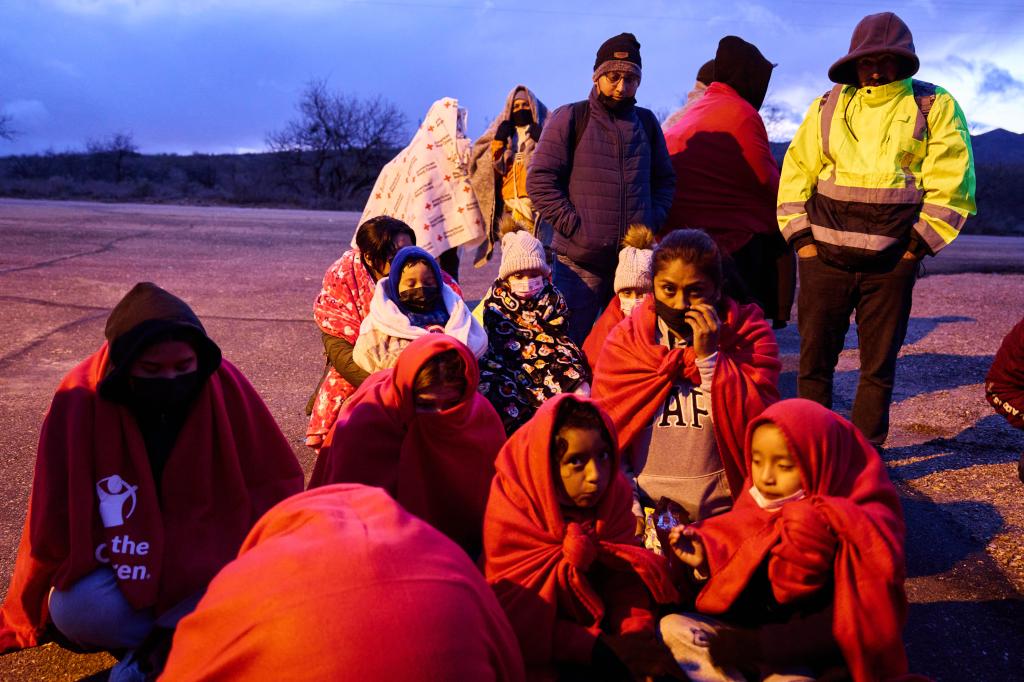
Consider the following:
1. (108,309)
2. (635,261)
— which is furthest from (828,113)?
(108,309)

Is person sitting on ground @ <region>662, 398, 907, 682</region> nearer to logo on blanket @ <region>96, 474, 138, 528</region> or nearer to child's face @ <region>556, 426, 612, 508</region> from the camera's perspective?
child's face @ <region>556, 426, 612, 508</region>

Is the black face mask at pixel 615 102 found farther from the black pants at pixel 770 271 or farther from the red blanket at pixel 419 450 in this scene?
the red blanket at pixel 419 450

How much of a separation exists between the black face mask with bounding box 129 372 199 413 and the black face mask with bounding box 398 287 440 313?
1584 mm

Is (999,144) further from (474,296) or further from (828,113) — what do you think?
(828,113)

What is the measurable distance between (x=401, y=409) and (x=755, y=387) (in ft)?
4.79

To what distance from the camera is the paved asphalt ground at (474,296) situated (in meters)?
3.51

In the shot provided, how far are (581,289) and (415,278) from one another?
54.7 inches

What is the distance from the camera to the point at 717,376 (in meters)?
3.76

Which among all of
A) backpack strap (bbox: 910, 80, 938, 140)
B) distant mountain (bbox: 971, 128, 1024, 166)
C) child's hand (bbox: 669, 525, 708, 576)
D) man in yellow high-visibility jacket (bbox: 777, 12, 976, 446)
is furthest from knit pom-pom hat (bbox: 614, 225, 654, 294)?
distant mountain (bbox: 971, 128, 1024, 166)

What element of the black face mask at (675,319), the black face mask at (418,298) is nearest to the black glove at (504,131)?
the black face mask at (418,298)

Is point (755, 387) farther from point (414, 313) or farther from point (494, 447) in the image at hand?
point (414, 313)

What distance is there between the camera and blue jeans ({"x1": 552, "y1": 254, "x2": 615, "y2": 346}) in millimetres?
5660

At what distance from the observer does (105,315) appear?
8.39m

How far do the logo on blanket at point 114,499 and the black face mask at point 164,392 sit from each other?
26 cm
